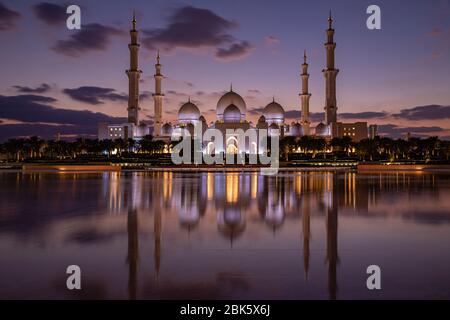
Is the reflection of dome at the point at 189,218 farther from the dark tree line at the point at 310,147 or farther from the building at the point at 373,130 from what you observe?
the building at the point at 373,130

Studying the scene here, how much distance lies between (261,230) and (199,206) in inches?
121

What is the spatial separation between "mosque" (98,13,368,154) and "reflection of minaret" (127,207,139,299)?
4368 centimetres

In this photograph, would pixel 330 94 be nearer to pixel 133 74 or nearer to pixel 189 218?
pixel 133 74

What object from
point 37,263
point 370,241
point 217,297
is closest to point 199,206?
point 370,241

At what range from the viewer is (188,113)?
192 feet

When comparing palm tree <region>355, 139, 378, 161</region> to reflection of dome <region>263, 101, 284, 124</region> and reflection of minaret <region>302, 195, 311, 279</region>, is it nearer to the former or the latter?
reflection of dome <region>263, 101, 284, 124</region>

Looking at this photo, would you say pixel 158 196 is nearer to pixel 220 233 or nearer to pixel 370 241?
pixel 220 233

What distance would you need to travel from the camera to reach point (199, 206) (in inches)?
374

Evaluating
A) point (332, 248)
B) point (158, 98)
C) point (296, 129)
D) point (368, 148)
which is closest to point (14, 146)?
point (158, 98)

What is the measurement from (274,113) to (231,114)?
863 centimetres

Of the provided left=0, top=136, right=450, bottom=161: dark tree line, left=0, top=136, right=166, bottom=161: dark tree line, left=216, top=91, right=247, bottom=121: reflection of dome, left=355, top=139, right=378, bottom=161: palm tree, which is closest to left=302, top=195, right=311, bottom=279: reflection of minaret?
left=355, top=139, right=378, bottom=161: palm tree

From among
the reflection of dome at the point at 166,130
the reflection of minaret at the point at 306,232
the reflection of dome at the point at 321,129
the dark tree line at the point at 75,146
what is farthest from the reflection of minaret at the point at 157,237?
the reflection of dome at the point at 166,130

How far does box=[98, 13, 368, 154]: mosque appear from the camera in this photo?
49.6 m

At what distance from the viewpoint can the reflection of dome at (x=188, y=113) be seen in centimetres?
5856
